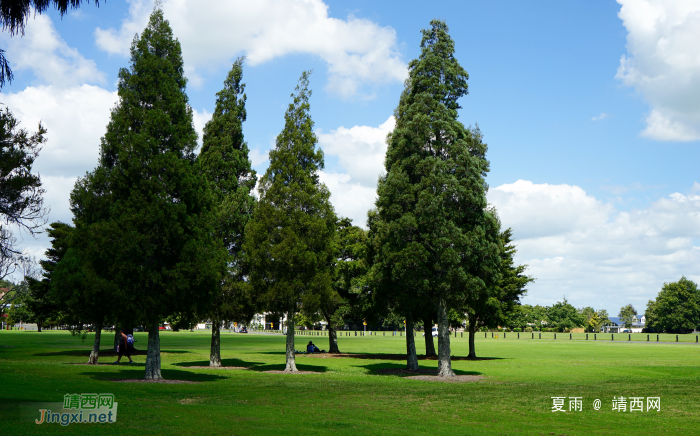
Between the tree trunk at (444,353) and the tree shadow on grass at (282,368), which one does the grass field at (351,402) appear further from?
the tree trunk at (444,353)

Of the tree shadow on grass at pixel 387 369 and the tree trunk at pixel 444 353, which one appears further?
the tree shadow on grass at pixel 387 369

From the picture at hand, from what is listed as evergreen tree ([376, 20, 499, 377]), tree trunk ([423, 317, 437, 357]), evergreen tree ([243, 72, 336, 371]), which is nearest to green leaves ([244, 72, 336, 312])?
evergreen tree ([243, 72, 336, 371])

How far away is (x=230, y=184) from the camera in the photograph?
3062 centimetres

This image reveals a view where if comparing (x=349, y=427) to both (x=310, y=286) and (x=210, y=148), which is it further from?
(x=210, y=148)

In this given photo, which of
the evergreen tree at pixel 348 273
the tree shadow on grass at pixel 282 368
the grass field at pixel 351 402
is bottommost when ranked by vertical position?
the tree shadow on grass at pixel 282 368

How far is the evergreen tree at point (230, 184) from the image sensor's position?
2947 centimetres

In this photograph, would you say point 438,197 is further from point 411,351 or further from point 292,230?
point 411,351

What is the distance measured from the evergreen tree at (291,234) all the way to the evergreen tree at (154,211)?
176 inches

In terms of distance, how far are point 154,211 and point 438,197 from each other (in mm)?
14025

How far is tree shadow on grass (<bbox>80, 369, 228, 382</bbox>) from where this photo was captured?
24.0 metres

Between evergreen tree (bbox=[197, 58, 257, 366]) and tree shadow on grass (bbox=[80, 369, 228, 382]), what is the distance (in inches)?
136

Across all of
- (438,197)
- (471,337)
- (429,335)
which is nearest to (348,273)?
(429,335)

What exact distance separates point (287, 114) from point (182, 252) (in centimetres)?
1289

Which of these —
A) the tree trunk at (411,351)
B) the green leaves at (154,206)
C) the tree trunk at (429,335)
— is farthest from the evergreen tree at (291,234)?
the tree trunk at (429,335)
